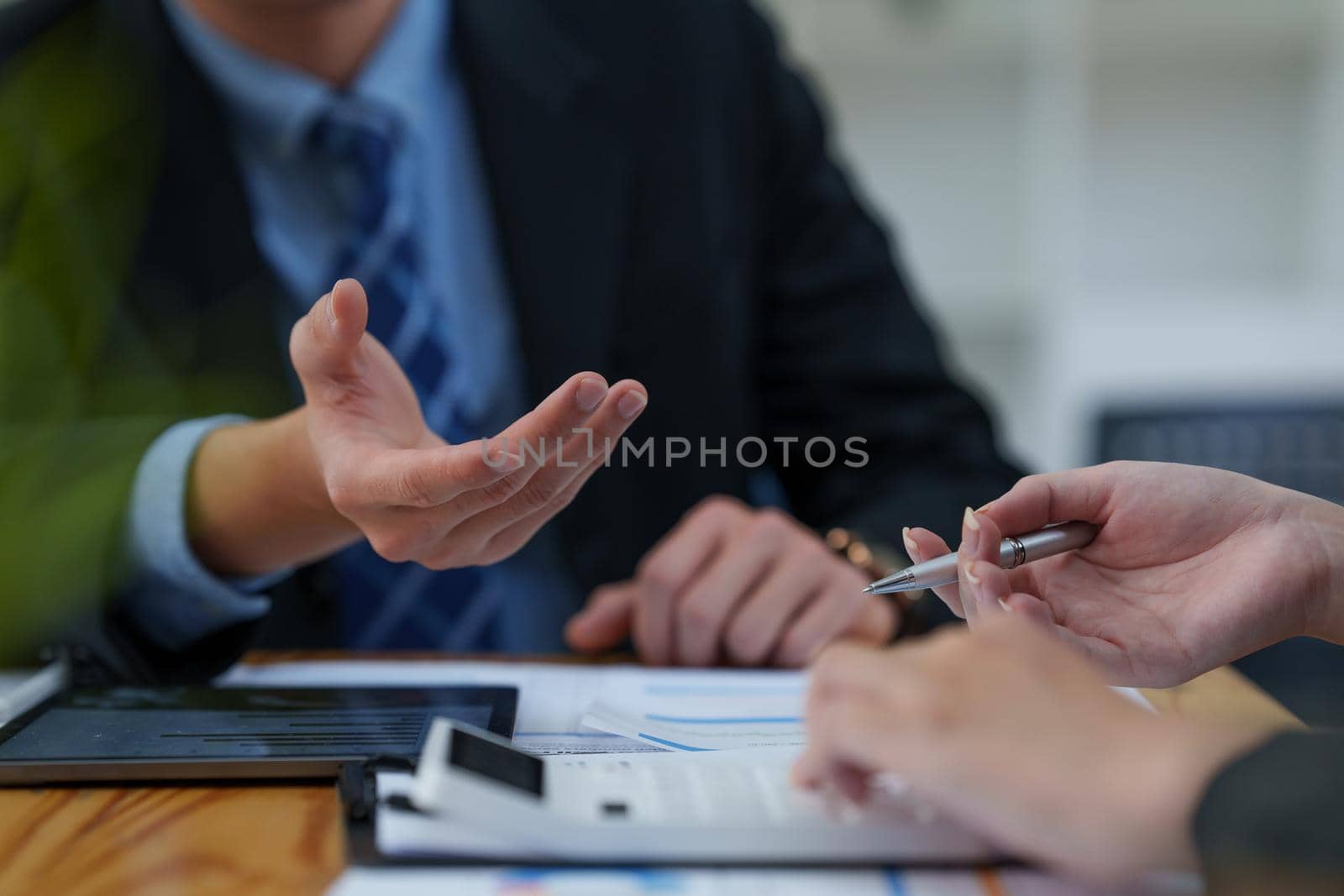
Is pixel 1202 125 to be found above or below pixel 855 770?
below

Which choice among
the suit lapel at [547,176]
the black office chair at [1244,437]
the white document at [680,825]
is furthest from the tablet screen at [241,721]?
the black office chair at [1244,437]

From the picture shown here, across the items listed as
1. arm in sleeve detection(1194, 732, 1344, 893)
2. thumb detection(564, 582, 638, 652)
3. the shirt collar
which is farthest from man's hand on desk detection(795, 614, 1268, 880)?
the shirt collar

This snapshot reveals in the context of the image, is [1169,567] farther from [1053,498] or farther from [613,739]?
[613,739]

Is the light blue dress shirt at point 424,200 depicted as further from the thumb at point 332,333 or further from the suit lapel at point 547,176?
the thumb at point 332,333

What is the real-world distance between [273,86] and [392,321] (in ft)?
0.80

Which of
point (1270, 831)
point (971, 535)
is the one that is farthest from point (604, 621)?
point (1270, 831)

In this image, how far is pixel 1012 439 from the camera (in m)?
2.10

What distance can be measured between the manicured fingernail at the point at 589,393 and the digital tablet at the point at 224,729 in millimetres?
149

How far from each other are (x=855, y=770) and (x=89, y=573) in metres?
0.46

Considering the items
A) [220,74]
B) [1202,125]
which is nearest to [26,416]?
[220,74]

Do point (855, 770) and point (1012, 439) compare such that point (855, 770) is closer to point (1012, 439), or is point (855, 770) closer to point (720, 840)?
point (720, 840)

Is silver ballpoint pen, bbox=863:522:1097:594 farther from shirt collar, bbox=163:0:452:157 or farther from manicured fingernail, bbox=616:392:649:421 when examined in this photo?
shirt collar, bbox=163:0:452:157

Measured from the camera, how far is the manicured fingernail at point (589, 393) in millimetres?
376

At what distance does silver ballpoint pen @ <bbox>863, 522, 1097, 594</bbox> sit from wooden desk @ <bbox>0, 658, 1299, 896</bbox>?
0.24 feet
